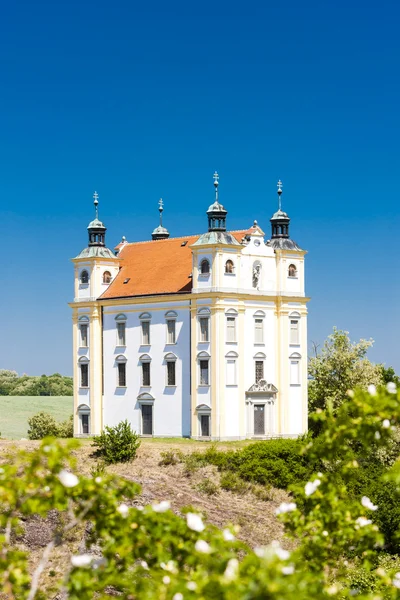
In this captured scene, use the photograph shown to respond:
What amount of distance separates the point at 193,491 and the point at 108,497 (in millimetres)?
35752

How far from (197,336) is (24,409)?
3855cm

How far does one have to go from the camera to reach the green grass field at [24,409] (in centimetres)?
7750

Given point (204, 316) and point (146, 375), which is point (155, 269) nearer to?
point (204, 316)

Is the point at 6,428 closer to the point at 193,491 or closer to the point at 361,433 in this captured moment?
the point at 193,491

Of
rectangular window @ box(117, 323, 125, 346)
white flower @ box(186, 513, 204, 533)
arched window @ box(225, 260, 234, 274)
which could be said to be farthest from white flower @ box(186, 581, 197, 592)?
Answer: rectangular window @ box(117, 323, 125, 346)

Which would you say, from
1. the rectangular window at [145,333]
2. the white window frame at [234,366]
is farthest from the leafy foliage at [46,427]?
the white window frame at [234,366]

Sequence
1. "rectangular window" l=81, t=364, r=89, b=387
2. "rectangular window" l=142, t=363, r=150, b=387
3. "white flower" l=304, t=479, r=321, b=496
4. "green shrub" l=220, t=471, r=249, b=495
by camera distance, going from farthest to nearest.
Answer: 1. "rectangular window" l=81, t=364, r=89, b=387
2. "rectangular window" l=142, t=363, r=150, b=387
3. "green shrub" l=220, t=471, r=249, b=495
4. "white flower" l=304, t=479, r=321, b=496

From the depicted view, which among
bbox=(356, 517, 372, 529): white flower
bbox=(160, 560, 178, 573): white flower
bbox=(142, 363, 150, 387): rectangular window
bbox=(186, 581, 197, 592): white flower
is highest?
bbox=(142, 363, 150, 387): rectangular window

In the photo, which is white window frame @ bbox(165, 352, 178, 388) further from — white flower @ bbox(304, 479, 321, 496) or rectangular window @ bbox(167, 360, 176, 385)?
white flower @ bbox(304, 479, 321, 496)

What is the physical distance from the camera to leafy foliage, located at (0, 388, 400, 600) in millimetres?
9727

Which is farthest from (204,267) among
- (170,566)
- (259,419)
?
(170,566)

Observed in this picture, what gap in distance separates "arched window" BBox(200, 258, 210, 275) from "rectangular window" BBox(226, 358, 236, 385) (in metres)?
5.26

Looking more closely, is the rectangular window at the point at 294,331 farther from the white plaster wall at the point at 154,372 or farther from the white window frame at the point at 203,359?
the white plaster wall at the point at 154,372

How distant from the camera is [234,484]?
48.6 meters
